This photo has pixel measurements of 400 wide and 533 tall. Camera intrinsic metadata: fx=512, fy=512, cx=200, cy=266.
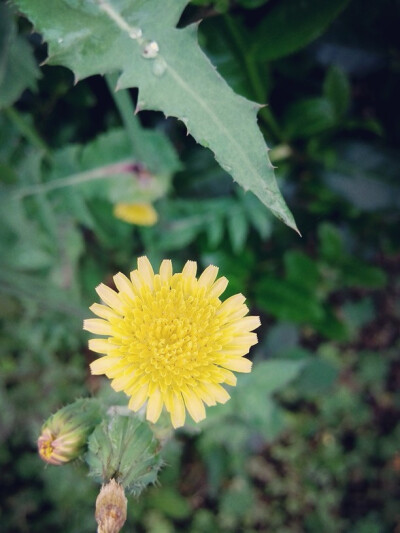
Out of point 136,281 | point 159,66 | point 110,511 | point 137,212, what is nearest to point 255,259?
point 137,212

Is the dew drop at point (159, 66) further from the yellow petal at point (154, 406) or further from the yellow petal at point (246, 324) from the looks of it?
the yellow petal at point (154, 406)

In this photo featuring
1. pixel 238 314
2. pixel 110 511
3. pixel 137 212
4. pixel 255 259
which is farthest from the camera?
pixel 255 259

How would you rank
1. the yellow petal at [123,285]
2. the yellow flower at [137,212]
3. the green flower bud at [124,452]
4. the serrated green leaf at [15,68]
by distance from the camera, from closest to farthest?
the green flower bud at [124,452] → the yellow petal at [123,285] → the serrated green leaf at [15,68] → the yellow flower at [137,212]

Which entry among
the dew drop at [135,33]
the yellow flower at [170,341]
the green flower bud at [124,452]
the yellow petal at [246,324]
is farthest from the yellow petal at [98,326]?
the dew drop at [135,33]

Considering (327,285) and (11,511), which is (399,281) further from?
(11,511)

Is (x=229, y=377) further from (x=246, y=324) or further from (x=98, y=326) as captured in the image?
(x=98, y=326)

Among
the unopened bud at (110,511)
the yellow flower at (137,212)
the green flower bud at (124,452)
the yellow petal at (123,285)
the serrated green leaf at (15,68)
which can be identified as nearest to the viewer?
the unopened bud at (110,511)

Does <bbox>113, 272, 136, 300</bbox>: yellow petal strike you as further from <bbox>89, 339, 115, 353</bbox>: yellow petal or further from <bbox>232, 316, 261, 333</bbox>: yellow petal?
<bbox>232, 316, 261, 333</bbox>: yellow petal

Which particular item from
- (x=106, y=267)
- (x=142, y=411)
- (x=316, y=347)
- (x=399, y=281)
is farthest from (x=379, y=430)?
(x=142, y=411)
